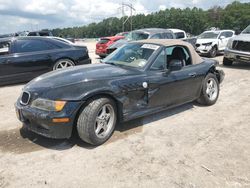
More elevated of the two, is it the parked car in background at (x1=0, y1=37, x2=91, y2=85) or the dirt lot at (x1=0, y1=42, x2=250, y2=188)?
the parked car in background at (x1=0, y1=37, x2=91, y2=85)

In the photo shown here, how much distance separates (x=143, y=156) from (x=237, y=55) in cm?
822

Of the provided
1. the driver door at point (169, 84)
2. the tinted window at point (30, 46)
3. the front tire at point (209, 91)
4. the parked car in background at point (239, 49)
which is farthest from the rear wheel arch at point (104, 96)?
the parked car in background at point (239, 49)

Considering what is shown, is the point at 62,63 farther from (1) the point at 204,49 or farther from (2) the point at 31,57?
(1) the point at 204,49

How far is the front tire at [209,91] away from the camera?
18.7ft

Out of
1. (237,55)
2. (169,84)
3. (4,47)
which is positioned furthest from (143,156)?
(237,55)

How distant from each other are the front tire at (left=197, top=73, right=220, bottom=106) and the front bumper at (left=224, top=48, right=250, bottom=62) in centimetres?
490

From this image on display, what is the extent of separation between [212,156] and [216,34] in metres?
12.8

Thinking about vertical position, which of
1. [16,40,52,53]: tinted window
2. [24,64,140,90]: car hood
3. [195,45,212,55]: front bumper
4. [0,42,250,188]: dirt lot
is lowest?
[0,42,250,188]: dirt lot

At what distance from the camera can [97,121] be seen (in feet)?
12.8

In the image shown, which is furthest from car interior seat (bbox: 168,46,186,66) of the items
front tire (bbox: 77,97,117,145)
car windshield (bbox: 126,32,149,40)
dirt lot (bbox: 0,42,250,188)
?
car windshield (bbox: 126,32,149,40)

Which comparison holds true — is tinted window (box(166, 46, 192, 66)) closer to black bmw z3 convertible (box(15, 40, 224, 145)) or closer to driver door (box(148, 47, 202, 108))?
black bmw z3 convertible (box(15, 40, 224, 145))

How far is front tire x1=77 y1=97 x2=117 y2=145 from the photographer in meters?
3.70

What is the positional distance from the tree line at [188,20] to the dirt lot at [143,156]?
223 ft

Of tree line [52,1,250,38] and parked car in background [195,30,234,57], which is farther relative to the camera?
tree line [52,1,250,38]
